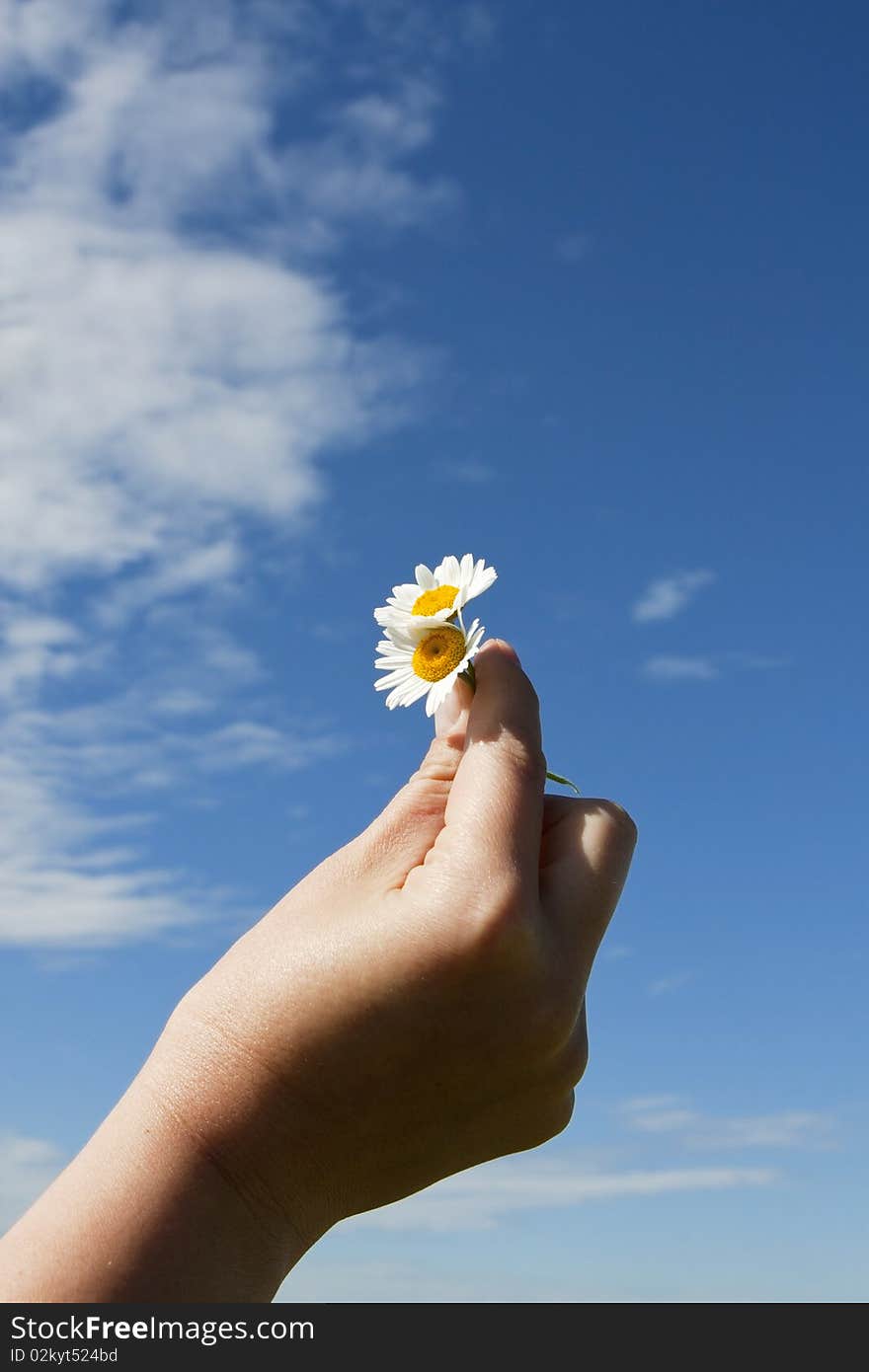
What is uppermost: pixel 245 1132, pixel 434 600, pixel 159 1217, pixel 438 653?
pixel 434 600

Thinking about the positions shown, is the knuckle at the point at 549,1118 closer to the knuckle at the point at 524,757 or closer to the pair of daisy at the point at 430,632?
the knuckle at the point at 524,757

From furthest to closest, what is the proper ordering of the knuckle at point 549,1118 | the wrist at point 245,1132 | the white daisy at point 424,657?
the white daisy at point 424,657, the knuckle at point 549,1118, the wrist at point 245,1132

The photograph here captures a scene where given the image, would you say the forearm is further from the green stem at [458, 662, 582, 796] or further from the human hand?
the green stem at [458, 662, 582, 796]

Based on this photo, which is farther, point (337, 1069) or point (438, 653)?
point (438, 653)

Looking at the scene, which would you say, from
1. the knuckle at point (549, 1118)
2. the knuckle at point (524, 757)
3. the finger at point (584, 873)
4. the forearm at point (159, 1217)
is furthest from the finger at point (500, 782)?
the forearm at point (159, 1217)

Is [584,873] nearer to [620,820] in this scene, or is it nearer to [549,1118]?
[620,820]

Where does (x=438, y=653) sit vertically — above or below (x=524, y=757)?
above

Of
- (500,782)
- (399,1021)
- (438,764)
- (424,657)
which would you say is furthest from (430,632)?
(399,1021)
